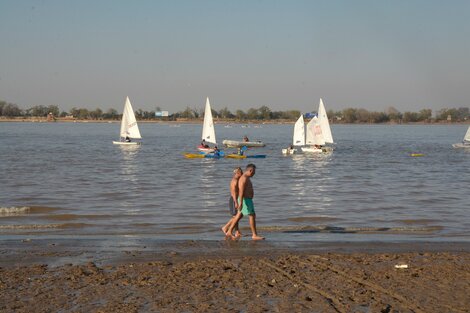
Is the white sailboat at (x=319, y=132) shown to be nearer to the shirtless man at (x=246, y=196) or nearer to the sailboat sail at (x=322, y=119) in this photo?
the sailboat sail at (x=322, y=119)

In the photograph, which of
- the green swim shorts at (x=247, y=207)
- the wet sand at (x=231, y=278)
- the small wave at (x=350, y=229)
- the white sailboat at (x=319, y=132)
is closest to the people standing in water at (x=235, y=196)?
the green swim shorts at (x=247, y=207)

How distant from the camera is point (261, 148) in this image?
2936 inches

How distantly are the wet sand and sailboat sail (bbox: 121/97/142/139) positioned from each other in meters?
56.9

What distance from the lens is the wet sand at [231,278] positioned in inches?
356

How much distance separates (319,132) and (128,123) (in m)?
21.6

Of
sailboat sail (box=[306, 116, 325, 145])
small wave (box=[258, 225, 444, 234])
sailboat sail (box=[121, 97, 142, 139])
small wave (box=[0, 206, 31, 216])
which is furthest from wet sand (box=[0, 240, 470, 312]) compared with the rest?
sailboat sail (box=[121, 97, 142, 139])

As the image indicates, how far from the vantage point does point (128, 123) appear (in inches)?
2825

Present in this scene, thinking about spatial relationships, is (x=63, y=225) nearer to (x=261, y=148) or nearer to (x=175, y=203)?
(x=175, y=203)

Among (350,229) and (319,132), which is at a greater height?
(319,132)

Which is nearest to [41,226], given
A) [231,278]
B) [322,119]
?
[231,278]

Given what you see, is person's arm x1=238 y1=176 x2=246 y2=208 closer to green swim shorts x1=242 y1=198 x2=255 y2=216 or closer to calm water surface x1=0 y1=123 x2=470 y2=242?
green swim shorts x1=242 y1=198 x2=255 y2=216

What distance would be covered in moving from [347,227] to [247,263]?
250 inches

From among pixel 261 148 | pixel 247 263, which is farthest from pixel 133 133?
pixel 247 263

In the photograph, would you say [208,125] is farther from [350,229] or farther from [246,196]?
[246,196]
